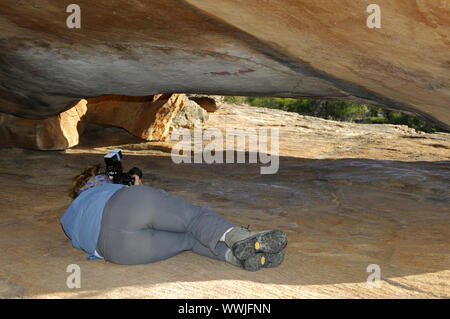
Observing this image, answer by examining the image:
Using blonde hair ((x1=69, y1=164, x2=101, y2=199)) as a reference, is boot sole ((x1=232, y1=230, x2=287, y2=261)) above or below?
below

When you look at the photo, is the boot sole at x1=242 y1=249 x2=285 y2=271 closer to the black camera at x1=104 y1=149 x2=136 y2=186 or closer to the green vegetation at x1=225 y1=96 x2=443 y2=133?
the black camera at x1=104 y1=149 x2=136 y2=186

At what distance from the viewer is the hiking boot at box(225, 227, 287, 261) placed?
3230mm

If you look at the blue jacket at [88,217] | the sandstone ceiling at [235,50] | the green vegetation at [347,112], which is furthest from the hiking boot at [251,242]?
the green vegetation at [347,112]

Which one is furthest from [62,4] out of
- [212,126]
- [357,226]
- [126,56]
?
[212,126]

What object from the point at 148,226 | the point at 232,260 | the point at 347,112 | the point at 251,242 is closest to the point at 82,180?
the point at 148,226

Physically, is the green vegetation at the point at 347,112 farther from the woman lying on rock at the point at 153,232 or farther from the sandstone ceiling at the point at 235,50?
the woman lying on rock at the point at 153,232

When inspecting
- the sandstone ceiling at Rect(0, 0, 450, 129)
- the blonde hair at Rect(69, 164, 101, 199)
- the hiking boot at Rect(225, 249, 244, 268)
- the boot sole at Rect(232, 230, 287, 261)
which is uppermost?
the sandstone ceiling at Rect(0, 0, 450, 129)

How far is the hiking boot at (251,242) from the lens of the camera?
323cm

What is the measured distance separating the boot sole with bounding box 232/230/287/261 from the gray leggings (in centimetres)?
22

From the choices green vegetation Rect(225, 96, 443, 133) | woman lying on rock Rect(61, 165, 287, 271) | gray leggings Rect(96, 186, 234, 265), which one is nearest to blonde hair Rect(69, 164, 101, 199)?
woman lying on rock Rect(61, 165, 287, 271)

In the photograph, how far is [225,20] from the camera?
4277 millimetres

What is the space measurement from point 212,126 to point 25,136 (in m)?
4.01

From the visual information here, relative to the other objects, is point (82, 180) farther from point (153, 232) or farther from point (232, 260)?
point (232, 260)

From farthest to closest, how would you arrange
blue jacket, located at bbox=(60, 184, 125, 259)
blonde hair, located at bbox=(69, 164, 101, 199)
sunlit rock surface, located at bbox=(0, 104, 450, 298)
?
1. blonde hair, located at bbox=(69, 164, 101, 199)
2. blue jacket, located at bbox=(60, 184, 125, 259)
3. sunlit rock surface, located at bbox=(0, 104, 450, 298)
